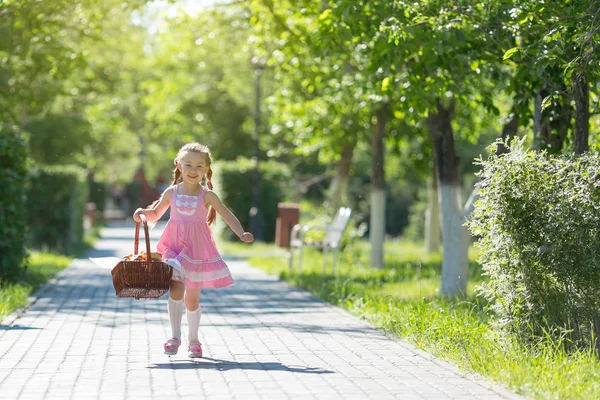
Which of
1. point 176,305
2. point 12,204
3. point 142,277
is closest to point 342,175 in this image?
point 12,204

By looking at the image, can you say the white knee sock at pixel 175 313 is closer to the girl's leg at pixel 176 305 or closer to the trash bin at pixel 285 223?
the girl's leg at pixel 176 305

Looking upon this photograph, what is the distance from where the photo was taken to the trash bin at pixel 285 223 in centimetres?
1989

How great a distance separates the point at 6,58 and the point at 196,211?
10375 mm

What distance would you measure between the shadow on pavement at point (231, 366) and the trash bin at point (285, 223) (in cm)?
1123

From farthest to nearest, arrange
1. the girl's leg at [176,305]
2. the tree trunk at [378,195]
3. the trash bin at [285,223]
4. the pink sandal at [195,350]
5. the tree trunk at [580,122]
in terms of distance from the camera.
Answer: the tree trunk at [378,195] → the trash bin at [285,223] → the tree trunk at [580,122] → the girl's leg at [176,305] → the pink sandal at [195,350]

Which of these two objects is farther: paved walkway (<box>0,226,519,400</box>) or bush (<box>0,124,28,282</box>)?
bush (<box>0,124,28,282</box>)

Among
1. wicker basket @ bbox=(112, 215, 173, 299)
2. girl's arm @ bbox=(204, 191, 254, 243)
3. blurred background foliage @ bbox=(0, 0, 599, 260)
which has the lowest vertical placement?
wicker basket @ bbox=(112, 215, 173, 299)

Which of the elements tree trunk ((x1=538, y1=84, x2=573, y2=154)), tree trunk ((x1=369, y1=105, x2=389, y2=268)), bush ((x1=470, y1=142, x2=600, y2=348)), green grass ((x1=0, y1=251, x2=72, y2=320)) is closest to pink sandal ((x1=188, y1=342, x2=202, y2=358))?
bush ((x1=470, y1=142, x2=600, y2=348))

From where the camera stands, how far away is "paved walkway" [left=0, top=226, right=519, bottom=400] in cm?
705

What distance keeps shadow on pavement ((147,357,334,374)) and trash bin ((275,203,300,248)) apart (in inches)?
442

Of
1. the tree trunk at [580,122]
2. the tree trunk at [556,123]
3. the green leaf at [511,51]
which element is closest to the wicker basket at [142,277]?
the green leaf at [511,51]

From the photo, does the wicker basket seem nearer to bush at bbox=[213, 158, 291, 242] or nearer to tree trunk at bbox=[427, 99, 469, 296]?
tree trunk at bbox=[427, 99, 469, 296]

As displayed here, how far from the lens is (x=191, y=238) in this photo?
877 centimetres

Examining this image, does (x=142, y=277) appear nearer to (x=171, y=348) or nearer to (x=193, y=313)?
(x=171, y=348)
